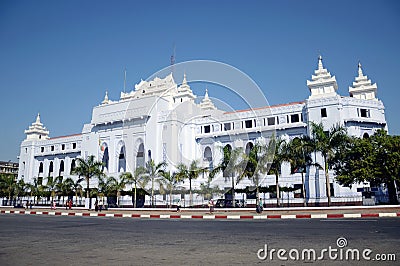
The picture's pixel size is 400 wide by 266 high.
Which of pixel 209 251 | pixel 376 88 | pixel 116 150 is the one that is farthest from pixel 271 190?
pixel 209 251

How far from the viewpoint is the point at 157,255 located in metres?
6.46

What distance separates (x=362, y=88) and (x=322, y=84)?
7867 millimetres

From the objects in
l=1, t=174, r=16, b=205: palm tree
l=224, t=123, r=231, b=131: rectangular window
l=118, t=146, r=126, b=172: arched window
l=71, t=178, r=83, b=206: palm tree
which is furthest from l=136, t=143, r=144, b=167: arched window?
l=1, t=174, r=16, b=205: palm tree

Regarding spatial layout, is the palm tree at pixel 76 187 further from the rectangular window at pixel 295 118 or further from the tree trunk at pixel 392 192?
the tree trunk at pixel 392 192

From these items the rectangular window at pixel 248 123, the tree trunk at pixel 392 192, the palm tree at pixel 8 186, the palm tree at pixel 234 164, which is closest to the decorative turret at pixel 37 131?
the palm tree at pixel 8 186

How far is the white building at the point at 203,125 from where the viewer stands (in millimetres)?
41219

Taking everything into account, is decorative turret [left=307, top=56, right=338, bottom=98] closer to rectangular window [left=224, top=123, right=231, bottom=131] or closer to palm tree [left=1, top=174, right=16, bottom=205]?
rectangular window [left=224, top=123, right=231, bottom=131]

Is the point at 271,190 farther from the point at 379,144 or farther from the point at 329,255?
the point at 329,255

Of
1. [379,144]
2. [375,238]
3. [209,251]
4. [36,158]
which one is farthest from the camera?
[36,158]

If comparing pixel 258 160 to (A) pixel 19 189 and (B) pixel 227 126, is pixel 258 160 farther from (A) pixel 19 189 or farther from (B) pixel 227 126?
(A) pixel 19 189

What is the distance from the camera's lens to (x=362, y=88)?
4853cm

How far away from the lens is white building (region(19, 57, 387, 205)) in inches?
1623

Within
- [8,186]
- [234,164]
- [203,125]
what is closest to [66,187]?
[8,186]

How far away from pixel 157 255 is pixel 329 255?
3.04 m
